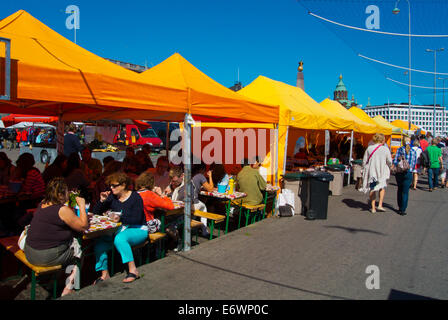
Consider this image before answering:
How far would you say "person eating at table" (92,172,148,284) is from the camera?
367 cm

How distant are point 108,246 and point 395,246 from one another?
4241 millimetres

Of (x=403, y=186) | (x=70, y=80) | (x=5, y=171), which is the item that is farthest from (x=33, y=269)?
(x=403, y=186)

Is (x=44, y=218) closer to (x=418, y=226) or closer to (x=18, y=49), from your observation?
(x=18, y=49)

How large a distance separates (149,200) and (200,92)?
173 cm

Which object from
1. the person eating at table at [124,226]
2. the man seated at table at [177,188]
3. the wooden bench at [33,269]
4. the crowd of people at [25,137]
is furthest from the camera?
the crowd of people at [25,137]

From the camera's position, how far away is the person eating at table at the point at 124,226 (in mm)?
3670

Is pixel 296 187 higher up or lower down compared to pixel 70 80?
lower down

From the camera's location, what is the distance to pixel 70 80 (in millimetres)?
3432

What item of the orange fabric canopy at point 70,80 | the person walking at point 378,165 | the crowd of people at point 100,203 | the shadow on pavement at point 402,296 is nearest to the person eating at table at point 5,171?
the crowd of people at point 100,203

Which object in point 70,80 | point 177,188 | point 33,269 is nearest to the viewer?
point 33,269

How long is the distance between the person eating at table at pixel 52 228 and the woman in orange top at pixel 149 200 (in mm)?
1003

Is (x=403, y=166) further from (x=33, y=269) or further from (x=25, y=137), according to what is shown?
(x=25, y=137)

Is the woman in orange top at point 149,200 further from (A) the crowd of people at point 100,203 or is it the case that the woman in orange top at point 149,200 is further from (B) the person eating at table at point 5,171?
(B) the person eating at table at point 5,171
